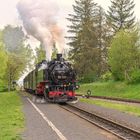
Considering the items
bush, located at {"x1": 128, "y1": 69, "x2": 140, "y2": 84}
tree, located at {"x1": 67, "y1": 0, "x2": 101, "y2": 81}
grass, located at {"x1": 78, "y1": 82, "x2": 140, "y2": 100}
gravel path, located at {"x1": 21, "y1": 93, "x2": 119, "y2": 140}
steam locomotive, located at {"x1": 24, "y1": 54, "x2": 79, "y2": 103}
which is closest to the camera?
gravel path, located at {"x1": 21, "y1": 93, "x2": 119, "y2": 140}

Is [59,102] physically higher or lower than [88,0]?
lower

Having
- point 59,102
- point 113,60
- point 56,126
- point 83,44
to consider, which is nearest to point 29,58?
point 83,44

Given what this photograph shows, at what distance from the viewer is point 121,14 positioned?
308 ft

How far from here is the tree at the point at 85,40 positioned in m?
87.8

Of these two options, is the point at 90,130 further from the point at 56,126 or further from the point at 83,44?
the point at 83,44

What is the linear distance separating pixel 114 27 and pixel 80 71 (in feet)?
45.0

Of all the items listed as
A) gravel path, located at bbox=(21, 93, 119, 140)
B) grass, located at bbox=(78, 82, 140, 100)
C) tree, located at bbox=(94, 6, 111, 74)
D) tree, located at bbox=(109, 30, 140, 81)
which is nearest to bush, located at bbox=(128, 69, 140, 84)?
grass, located at bbox=(78, 82, 140, 100)

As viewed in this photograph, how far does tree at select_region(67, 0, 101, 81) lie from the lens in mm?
87750

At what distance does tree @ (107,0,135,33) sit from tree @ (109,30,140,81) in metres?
25.4

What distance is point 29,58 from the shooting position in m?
95.1

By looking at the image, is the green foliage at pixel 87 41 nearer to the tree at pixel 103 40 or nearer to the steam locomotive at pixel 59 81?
the tree at pixel 103 40

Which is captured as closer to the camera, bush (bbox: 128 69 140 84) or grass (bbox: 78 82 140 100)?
grass (bbox: 78 82 140 100)

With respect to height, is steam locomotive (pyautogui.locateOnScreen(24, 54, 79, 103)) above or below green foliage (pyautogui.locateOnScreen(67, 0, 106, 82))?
below

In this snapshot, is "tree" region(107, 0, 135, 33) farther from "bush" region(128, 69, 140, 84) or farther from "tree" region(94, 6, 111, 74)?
"bush" region(128, 69, 140, 84)
